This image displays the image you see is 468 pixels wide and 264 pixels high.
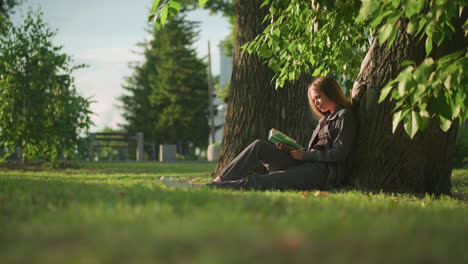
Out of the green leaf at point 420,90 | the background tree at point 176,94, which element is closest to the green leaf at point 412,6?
the green leaf at point 420,90

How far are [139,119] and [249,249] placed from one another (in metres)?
35.6

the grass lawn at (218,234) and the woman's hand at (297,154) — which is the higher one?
the woman's hand at (297,154)

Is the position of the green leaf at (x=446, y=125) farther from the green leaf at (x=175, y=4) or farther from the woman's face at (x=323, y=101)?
the green leaf at (x=175, y=4)

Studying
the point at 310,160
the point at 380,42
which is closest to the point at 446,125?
the point at 380,42

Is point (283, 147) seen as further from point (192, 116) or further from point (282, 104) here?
point (192, 116)

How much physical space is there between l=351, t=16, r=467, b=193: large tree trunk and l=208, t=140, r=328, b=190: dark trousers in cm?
53

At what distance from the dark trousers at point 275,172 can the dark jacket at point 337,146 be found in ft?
0.39

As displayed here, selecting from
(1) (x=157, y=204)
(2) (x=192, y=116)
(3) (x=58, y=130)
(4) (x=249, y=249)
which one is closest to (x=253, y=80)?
(1) (x=157, y=204)

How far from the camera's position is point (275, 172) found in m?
5.66

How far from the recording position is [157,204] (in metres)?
3.12

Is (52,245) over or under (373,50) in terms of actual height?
under

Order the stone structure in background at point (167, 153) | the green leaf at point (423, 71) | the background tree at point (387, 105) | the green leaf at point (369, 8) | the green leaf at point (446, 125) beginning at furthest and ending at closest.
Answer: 1. the stone structure in background at point (167, 153)
2. the background tree at point (387, 105)
3. the green leaf at point (446, 125)
4. the green leaf at point (369, 8)
5. the green leaf at point (423, 71)

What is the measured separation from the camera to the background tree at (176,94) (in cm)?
3512

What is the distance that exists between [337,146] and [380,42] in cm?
225
